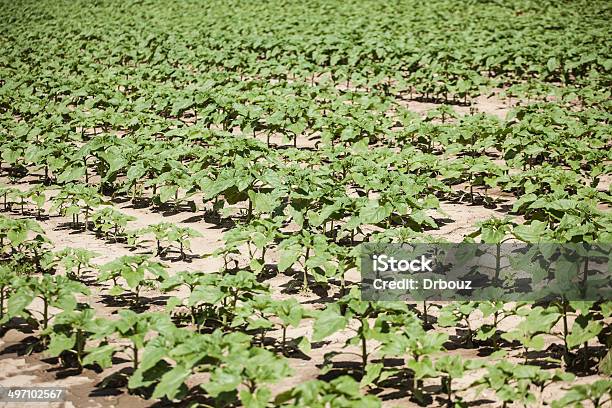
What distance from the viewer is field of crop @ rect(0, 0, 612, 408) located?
4027mm

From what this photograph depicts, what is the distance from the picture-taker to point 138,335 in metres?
3.94

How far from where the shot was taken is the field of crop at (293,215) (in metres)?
4.03

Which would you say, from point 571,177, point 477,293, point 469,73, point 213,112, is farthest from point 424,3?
point 477,293

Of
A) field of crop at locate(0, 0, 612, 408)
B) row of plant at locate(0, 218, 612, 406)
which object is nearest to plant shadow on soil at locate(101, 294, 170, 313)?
field of crop at locate(0, 0, 612, 408)

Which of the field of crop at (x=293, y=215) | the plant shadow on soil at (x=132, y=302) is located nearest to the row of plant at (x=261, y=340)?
the field of crop at (x=293, y=215)

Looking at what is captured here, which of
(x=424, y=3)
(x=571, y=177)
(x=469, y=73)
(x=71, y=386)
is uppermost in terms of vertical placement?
(x=424, y=3)

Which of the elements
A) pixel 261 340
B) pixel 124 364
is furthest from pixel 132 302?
pixel 261 340

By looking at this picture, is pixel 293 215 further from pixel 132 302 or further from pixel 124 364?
pixel 124 364

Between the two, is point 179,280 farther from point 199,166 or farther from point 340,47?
point 340,47

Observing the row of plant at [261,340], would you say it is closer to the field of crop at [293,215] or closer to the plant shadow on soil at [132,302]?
the field of crop at [293,215]

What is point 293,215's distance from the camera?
6.45 meters

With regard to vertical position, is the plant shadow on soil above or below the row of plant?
below

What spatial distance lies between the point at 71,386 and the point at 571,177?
5.80 meters

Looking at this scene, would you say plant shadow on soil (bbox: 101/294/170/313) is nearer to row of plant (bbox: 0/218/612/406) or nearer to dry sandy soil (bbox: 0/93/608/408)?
dry sandy soil (bbox: 0/93/608/408)
